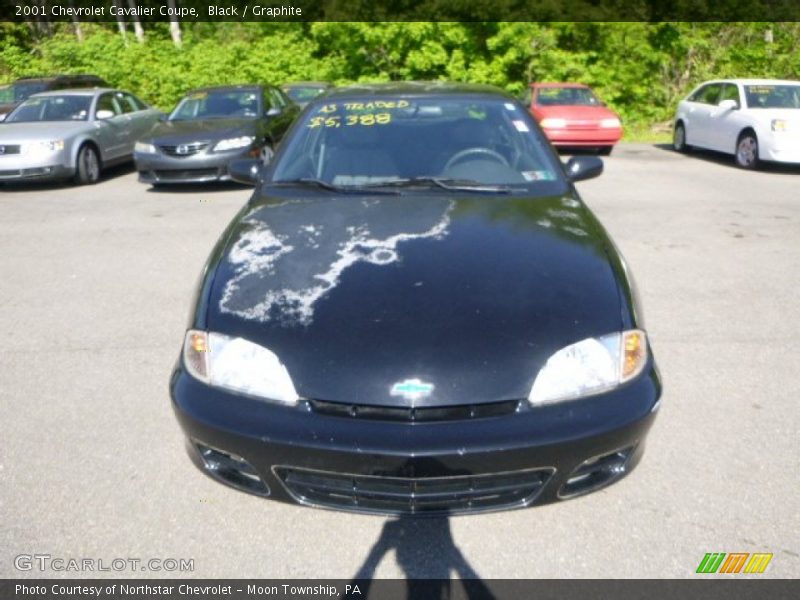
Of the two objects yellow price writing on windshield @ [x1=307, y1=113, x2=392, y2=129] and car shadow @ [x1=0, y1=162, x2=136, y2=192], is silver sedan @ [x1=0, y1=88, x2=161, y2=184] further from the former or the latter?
yellow price writing on windshield @ [x1=307, y1=113, x2=392, y2=129]

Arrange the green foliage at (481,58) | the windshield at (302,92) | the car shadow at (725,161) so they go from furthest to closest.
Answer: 1. the green foliage at (481,58)
2. the windshield at (302,92)
3. the car shadow at (725,161)

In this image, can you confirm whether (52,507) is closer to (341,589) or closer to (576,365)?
(341,589)

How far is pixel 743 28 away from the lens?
2038 centimetres

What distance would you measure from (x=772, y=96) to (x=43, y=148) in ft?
38.5

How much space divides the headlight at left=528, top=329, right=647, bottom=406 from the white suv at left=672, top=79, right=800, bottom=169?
1086 centimetres

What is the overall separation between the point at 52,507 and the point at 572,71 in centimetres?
1982

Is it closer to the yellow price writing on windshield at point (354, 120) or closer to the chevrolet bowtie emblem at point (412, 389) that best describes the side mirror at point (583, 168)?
the yellow price writing on windshield at point (354, 120)

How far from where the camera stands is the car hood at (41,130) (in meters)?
11.0

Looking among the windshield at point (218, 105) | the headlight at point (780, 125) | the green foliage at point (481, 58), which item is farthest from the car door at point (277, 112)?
the green foliage at point (481, 58)

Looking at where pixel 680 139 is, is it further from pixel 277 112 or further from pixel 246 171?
pixel 246 171

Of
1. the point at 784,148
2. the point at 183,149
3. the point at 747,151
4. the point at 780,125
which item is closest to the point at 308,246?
the point at 183,149

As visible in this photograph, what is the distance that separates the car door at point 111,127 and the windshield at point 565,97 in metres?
7.82

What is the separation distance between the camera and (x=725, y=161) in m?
14.0

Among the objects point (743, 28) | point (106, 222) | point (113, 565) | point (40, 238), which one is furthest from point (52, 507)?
point (743, 28)
